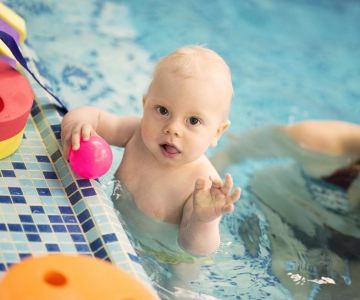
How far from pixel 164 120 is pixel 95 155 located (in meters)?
0.21

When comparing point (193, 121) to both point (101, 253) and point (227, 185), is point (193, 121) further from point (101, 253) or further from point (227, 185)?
point (101, 253)

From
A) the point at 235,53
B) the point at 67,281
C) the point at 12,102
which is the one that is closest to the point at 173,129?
the point at 12,102

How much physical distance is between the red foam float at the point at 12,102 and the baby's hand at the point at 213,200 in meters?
0.52

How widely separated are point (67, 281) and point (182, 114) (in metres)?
0.64

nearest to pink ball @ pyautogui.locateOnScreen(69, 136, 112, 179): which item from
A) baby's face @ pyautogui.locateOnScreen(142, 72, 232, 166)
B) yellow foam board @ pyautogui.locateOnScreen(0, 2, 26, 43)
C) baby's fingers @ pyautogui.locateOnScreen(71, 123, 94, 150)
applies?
baby's fingers @ pyautogui.locateOnScreen(71, 123, 94, 150)

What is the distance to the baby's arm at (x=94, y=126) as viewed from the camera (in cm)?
156

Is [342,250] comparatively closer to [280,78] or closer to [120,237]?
[120,237]

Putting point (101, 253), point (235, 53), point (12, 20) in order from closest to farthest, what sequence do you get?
point (101, 253) → point (12, 20) → point (235, 53)

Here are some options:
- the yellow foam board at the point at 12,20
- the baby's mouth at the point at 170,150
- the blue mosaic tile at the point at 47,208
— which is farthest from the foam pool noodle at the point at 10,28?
the baby's mouth at the point at 170,150

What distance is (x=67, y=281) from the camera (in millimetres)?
1019

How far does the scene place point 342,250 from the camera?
201 cm

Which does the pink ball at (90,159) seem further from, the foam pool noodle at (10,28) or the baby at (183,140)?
the foam pool noodle at (10,28)

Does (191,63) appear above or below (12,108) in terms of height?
above

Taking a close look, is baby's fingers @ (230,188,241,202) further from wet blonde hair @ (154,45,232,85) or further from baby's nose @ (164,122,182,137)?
wet blonde hair @ (154,45,232,85)
